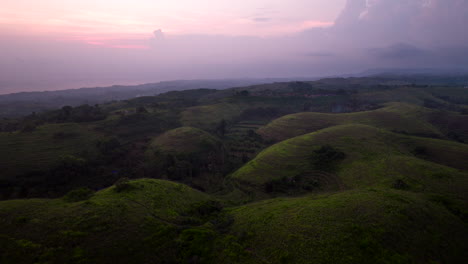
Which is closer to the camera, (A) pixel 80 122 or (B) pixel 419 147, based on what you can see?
(B) pixel 419 147

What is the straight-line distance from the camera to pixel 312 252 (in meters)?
20.1

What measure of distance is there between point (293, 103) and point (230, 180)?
397 feet

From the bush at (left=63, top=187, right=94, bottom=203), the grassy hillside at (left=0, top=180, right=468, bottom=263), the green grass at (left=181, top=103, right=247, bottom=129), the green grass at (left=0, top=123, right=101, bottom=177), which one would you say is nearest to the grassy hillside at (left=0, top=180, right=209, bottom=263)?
the grassy hillside at (left=0, top=180, right=468, bottom=263)

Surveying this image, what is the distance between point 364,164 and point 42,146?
82.0m

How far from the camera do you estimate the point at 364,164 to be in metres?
48.4

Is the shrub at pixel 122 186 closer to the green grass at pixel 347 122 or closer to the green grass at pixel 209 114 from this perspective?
the green grass at pixel 347 122

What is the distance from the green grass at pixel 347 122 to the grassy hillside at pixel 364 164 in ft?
78.5

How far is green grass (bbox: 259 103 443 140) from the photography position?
290 feet

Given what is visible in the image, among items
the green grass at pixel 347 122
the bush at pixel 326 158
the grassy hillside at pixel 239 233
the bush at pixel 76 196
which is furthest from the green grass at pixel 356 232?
the green grass at pixel 347 122

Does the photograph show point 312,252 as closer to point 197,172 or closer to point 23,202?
point 23,202

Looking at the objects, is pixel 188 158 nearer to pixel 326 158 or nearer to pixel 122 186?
pixel 122 186

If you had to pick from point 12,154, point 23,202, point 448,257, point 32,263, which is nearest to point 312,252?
point 448,257

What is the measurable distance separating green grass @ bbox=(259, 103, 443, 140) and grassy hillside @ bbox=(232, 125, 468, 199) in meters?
23.9

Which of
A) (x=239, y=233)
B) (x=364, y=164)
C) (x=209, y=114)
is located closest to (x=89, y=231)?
(x=239, y=233)
